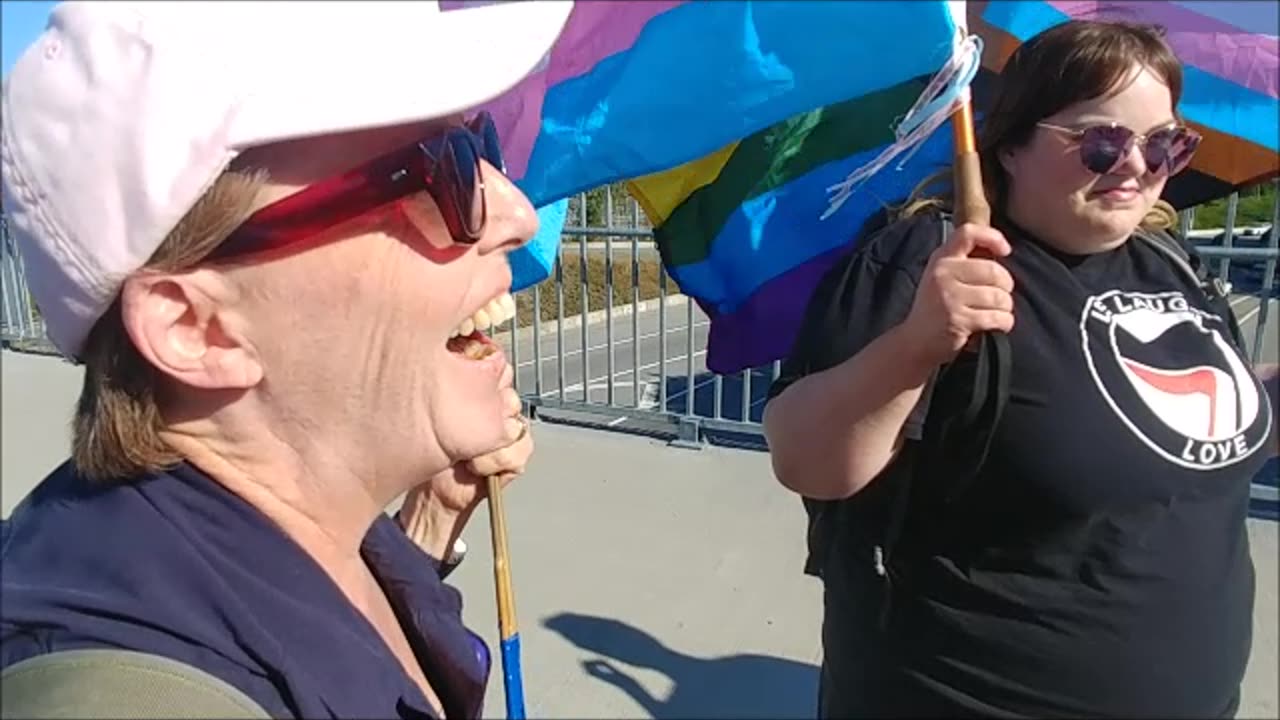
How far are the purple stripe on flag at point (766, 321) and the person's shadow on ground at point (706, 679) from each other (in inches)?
53.2

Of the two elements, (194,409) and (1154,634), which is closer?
(194,409)

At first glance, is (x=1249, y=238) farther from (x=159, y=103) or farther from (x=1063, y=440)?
(x=159, y=103)

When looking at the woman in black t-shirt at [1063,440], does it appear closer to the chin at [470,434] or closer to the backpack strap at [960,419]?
the backpack strap at [960,419]

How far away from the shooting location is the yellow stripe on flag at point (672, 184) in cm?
212

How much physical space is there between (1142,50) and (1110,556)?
2.42 feet

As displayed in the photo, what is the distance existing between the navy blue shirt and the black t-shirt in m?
0.91

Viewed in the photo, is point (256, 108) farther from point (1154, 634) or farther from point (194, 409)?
point (1154, 634)

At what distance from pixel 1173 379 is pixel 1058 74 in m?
0.49

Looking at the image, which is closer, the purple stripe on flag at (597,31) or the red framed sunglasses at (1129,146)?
the red framed sunglasses at (1129,146)

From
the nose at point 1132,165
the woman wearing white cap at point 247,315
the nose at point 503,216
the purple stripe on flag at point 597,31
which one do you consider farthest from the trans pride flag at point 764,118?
the woman wearing white cap at point 247,315

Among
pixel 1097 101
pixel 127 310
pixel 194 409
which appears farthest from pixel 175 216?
pixel 1097 101

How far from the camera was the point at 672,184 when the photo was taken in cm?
217

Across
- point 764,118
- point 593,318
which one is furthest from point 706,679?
point 593,318

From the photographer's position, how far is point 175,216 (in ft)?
3.12
